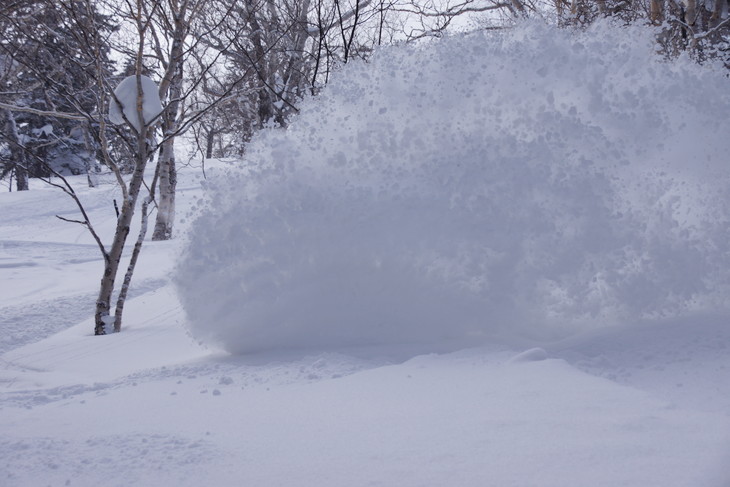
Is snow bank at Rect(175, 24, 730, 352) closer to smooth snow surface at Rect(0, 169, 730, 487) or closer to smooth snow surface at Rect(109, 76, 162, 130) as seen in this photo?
smooth snow surface at Rect(0, 169, 730, 487)

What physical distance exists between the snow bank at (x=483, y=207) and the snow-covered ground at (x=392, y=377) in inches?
0.6

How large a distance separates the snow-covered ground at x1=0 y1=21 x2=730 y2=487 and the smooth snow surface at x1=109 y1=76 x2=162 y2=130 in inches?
76.9

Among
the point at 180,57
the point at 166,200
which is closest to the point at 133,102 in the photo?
the point at 180,57

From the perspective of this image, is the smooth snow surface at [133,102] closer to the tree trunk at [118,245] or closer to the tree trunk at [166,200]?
the tree trunk at [118,245]

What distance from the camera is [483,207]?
9.04ft

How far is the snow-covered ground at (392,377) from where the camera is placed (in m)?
1.44

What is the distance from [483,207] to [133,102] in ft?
11.1

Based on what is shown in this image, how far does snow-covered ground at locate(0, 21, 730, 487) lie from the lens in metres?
1.44

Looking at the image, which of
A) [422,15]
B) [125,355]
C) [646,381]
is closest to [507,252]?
[646,381]

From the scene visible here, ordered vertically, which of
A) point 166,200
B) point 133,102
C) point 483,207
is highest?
point 133,102

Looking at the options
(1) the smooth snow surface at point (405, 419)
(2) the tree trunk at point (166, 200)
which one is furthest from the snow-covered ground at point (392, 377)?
(2) the tree trunk at point (166, 200)

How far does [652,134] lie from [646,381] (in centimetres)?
135

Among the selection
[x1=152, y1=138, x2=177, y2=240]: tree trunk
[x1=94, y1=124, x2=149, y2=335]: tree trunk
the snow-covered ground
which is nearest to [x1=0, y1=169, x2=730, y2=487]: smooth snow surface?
the snow-covered ground

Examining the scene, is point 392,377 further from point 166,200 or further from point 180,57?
point 166,200
